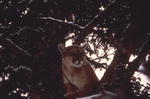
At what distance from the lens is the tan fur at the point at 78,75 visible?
13.6 feet

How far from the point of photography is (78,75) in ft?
13.6

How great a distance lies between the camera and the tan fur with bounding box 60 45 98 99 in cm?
414

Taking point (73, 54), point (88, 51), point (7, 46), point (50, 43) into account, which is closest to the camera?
point (73, 54)

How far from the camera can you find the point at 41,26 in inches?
348

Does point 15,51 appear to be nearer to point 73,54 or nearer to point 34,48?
point 34,48

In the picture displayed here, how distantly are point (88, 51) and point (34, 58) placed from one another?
2.25 metres

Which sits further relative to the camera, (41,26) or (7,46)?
(41,26)

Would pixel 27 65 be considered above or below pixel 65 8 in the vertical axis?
below

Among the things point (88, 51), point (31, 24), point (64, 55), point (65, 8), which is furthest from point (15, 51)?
point (64, 55)

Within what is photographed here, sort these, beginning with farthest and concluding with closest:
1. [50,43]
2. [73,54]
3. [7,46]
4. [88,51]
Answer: [88,51], [50,43], [7,46], [73,54]

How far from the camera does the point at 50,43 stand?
8.76m

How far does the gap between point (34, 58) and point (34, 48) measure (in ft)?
0.82

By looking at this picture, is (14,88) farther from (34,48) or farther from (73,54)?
(73,54)

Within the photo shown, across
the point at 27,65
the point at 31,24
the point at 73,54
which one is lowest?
the point at 73,54
